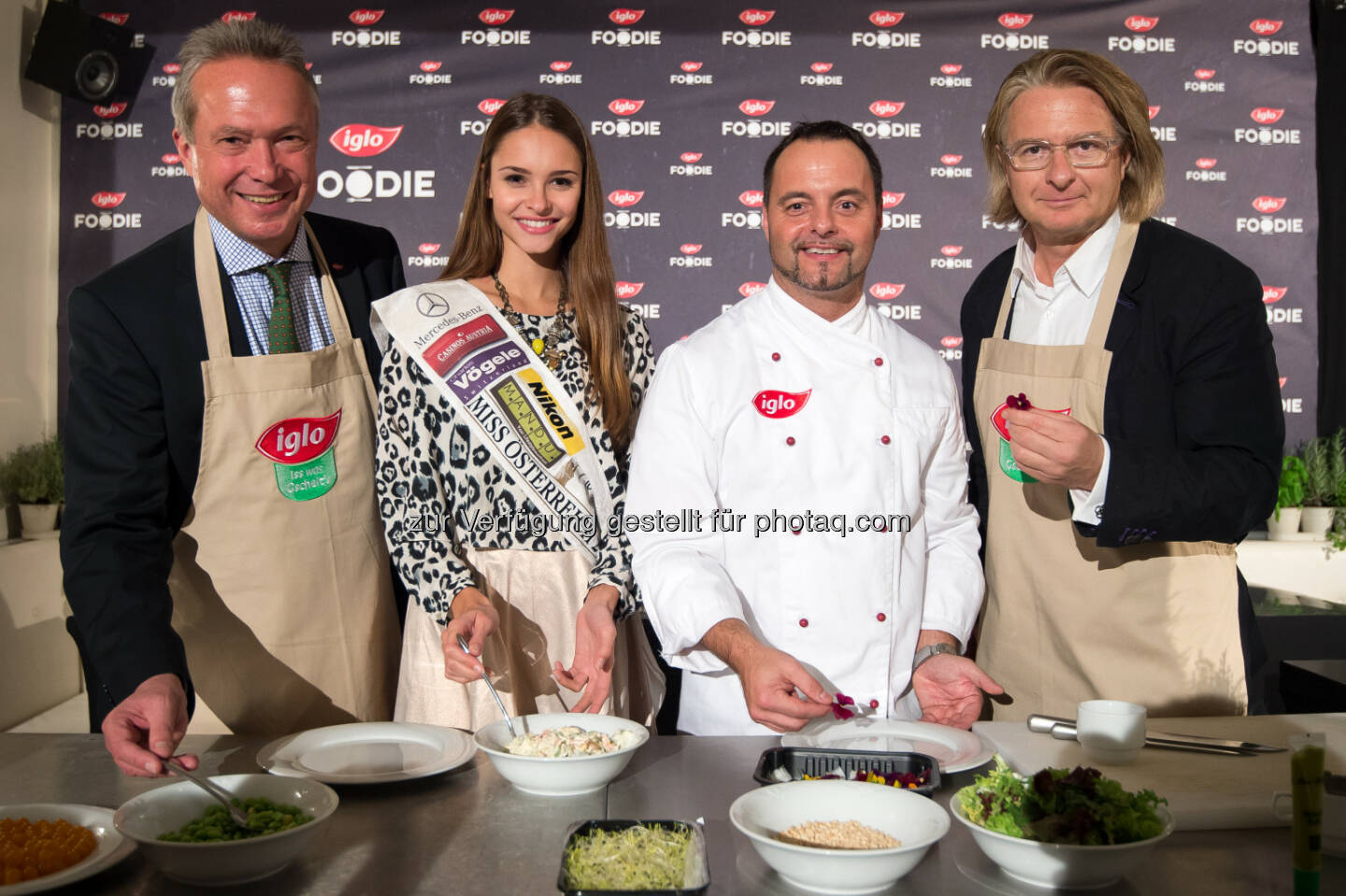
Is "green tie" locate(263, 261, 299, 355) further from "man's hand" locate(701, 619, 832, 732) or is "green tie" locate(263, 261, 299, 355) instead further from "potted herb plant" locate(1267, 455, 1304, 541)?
"potted herb plant" locate(1267, 455, 1304, 541)

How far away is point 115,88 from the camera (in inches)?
183

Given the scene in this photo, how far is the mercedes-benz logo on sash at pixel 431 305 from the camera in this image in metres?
2.07

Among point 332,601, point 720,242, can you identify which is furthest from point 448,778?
point 720,242

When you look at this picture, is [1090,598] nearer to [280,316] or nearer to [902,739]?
[902,739]

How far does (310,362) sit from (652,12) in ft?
11.0

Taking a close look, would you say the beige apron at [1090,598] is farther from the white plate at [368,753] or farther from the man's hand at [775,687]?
the white plate at [368,753]

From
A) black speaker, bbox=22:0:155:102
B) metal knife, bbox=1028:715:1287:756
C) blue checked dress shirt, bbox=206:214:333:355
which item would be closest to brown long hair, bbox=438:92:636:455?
blue checked dress shirt, bbox=206:214:333:355

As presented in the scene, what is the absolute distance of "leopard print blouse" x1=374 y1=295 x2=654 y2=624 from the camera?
6.42 ft

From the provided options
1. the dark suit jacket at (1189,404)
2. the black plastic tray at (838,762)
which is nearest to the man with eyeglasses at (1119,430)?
the dark suit jacket at (1189,404)

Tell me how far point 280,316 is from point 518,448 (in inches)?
21.1

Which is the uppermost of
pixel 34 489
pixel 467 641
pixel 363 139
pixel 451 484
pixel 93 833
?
pixel 363 139

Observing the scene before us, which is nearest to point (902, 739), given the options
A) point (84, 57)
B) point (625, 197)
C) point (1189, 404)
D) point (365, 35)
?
point (1189, 404)

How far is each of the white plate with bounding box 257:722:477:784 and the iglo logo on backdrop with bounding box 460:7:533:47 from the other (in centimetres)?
382

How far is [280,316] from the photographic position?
6.76ft
